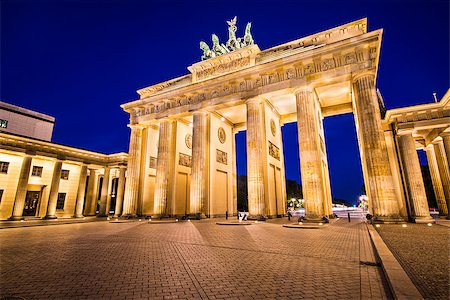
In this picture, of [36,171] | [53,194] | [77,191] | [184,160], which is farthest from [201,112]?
[36,171]

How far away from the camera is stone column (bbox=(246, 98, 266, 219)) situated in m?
19.3

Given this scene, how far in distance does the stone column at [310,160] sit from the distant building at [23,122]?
4282 cm

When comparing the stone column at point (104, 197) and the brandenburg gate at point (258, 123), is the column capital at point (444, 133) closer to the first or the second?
the brandenburg gate at point (258, 123)

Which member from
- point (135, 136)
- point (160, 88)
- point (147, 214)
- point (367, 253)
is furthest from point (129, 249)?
point (160, 88)

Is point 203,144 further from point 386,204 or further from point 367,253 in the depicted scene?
point 367,253

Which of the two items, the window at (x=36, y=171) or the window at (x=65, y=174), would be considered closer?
the window at (x=36, y=171)

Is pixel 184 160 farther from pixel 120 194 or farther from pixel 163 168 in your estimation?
pixel 120 194

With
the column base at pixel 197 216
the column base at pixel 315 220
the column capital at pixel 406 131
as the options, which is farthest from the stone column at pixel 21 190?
the column capital at pixel 406 131

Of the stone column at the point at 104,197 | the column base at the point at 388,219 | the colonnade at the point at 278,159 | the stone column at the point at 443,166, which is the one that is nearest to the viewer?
the column base at the point at 388,219

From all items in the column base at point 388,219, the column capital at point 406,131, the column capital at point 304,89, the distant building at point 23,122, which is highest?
the distant building at point 23,122

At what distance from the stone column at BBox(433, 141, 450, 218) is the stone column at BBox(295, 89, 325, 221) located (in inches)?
503

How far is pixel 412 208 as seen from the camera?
17.4 meters

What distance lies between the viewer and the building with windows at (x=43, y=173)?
2723 centimetres

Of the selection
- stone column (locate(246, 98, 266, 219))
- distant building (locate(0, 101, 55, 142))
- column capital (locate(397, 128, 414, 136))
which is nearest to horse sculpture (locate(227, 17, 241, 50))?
stone column (locate(246, 98, 266, 219))
